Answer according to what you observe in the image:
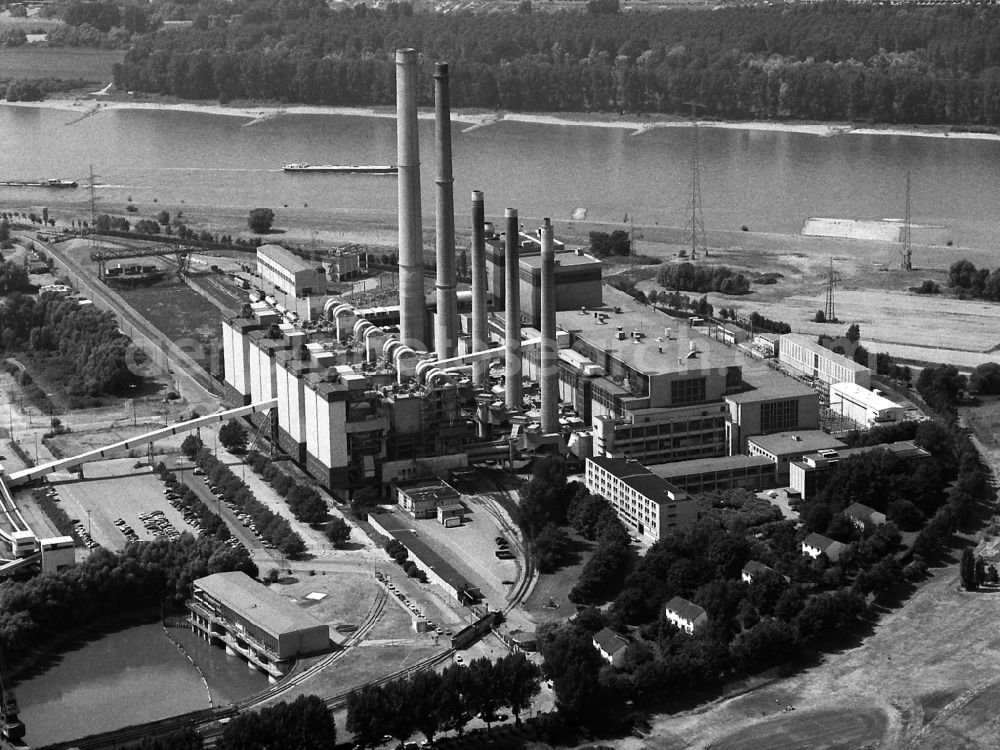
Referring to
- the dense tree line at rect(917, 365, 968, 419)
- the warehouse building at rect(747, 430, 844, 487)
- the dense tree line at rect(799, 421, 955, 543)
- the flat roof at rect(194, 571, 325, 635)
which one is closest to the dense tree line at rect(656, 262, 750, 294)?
the dense tree line at rect(917, 365, 968, 419)

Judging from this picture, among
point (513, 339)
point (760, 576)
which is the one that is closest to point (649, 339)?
point (513, 339)

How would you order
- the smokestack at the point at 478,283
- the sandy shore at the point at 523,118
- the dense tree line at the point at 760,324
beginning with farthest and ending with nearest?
the sandy shore at the point at 523,118 → the dense tree line at the point at 760,324 → the smokestack at the point at 478,283

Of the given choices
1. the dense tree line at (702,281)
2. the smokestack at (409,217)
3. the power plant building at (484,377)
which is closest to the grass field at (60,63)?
the dense tree line at (702,281)

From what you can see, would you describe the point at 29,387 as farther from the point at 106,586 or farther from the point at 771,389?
the point at 771,389

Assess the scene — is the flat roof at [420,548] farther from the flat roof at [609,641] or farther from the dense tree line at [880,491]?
the dense tree line at [880,491]

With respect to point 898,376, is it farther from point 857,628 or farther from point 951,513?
point 857,628

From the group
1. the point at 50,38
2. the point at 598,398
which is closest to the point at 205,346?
the point at 598,398
